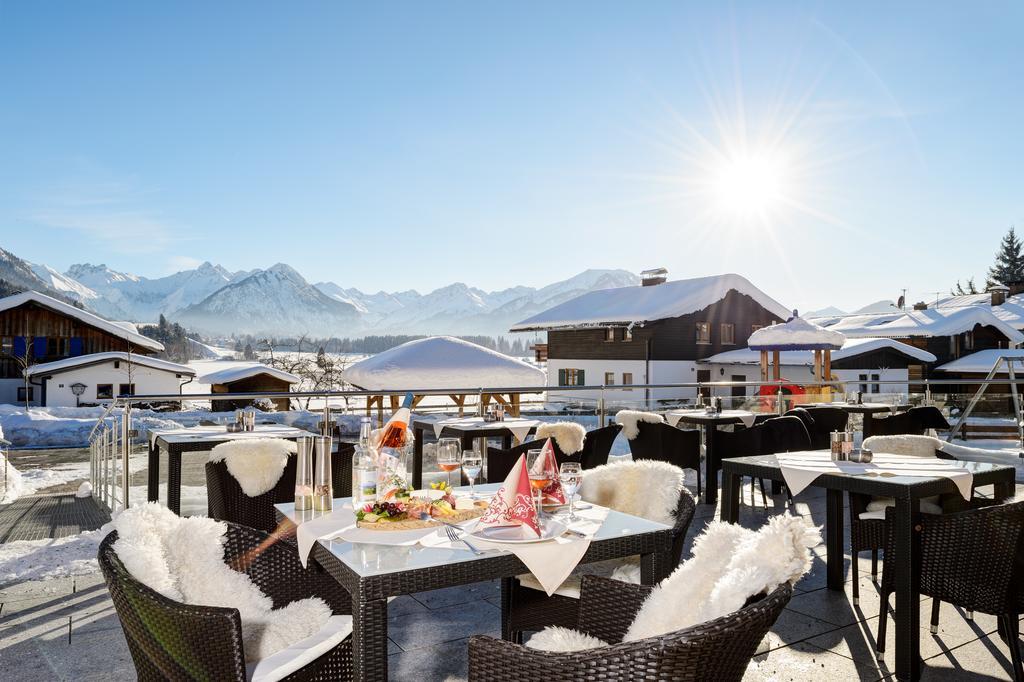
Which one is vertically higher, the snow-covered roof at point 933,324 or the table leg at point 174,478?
the snow-covered roof at point 933,324

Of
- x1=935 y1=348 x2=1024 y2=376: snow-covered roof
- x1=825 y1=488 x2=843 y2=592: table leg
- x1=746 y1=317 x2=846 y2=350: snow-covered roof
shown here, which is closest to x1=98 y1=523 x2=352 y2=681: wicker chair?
x1=825 y1=488 x2=843 y2=592: table leg

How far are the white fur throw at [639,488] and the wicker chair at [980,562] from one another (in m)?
0.94

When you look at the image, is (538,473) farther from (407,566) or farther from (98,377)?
(98,377)

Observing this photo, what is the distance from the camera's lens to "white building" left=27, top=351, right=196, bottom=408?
87.2ft

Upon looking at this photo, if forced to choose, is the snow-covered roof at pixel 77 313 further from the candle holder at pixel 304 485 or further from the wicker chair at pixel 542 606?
the wicker chair at pixel 542 606

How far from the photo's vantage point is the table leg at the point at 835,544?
3453 mm

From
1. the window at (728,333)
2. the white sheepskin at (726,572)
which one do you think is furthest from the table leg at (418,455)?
the window at (728,333)

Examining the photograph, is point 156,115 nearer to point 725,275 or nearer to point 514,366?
point 725,275

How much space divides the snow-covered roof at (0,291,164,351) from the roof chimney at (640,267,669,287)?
2151 centimetres

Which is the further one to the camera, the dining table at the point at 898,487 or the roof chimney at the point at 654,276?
the roof chimney at the point at 654,276

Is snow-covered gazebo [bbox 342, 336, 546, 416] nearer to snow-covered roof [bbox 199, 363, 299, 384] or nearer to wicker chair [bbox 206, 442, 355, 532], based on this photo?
wicker chair [bbox 206, 442, 355, 532]

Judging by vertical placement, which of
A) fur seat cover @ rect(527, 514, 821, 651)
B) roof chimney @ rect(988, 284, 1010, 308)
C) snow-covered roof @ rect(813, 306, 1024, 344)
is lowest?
fur seat cover @ rect(527, 514, 821, 651)

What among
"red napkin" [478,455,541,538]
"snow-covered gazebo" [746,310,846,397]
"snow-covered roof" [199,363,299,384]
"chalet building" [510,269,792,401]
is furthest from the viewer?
"snow-covered roof" [199,363,299,384]

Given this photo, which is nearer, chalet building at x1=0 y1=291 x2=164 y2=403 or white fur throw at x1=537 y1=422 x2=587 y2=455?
white fur throw at x1=537 y1=422 x2=587 y2=455
